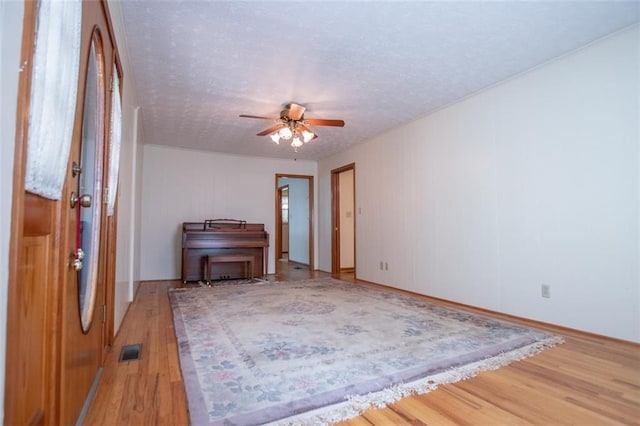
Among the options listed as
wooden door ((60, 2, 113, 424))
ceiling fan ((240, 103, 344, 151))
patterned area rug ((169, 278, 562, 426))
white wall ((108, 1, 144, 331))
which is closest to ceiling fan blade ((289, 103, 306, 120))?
ceiling fan ((240, 103, 344, 151))

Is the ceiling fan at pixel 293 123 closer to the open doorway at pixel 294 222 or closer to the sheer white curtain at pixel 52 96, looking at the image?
the sheer white curtain at pixel 52 96

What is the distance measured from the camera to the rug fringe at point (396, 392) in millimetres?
1385

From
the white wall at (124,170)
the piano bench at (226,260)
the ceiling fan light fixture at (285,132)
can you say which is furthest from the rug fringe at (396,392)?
the piano bench at (226,260)

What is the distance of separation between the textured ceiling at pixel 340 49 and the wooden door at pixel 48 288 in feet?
3.09

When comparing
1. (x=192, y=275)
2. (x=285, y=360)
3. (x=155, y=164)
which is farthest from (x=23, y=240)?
(x=155, y=164)

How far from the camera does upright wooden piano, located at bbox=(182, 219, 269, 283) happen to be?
5.16 meters

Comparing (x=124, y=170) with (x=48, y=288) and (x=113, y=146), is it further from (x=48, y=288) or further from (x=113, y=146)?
(x=48, y=288)

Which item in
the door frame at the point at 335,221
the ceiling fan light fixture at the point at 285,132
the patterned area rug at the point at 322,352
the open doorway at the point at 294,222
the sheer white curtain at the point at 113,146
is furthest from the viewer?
the open doorway at the point at 294,222

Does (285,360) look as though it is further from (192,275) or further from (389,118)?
(192,275)

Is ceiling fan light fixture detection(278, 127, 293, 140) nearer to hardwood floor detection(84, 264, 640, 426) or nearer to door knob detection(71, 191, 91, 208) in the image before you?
hardwood floor detection(84, 264, 640, 426)

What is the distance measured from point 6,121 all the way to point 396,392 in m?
1.72

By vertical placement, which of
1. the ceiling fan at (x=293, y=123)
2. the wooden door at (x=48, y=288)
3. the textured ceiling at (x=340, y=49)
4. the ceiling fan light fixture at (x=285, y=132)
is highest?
the textured ceiling at (x=340, y=49)

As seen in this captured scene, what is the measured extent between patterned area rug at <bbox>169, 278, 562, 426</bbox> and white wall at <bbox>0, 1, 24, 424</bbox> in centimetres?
94

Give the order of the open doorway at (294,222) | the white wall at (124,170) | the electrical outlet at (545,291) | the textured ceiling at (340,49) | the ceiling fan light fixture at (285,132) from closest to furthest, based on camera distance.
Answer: the textured ceiling at (340,49), the white wall at (124,170), the electrical outlet at (545,291), the ceiling fan light fixture at (285,132), the open doorway at (294,222)
